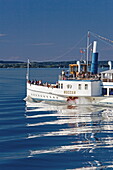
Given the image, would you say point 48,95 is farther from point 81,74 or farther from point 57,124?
point 57,124

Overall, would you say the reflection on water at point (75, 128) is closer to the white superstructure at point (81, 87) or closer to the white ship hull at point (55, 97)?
the white ship hull at point (55, 97)

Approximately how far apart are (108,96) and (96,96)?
184 centimetres

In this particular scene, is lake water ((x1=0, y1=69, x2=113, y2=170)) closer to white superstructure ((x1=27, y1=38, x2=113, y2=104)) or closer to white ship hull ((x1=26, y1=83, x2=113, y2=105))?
white ship hull ((x1=26, y1=83, x2=113, y2=105))

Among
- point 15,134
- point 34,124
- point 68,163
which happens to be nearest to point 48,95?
point 34,124

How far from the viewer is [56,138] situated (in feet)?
107

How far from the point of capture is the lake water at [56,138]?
2567cm

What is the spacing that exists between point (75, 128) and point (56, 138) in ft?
16.0

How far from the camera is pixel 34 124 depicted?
39.4 meters

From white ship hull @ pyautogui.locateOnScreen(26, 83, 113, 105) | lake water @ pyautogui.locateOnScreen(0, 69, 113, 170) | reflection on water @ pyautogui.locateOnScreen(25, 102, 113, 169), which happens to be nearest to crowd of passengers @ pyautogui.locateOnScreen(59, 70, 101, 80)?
white ship hull @ pyautogui.locateOnScreen(26, 83, 113, 105)

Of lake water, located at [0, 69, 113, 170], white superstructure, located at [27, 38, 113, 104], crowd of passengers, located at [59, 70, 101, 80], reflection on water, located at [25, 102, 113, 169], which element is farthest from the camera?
crowd of passengers, located at [59, 70, 101, 80]

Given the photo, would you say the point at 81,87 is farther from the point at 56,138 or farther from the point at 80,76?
the point at 56,138

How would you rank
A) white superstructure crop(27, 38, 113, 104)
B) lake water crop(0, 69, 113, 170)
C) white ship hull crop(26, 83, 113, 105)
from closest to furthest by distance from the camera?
lake water crop(0, 69, 113, 170)
white ship hull crop(26, 83, 113, 105)
white superstructure crop(27, 38, 113, 104)

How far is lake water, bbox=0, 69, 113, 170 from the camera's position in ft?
84.2

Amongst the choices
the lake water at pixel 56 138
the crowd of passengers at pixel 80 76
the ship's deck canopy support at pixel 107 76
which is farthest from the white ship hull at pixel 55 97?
the ship's deck canopy support at pixel 107 76
